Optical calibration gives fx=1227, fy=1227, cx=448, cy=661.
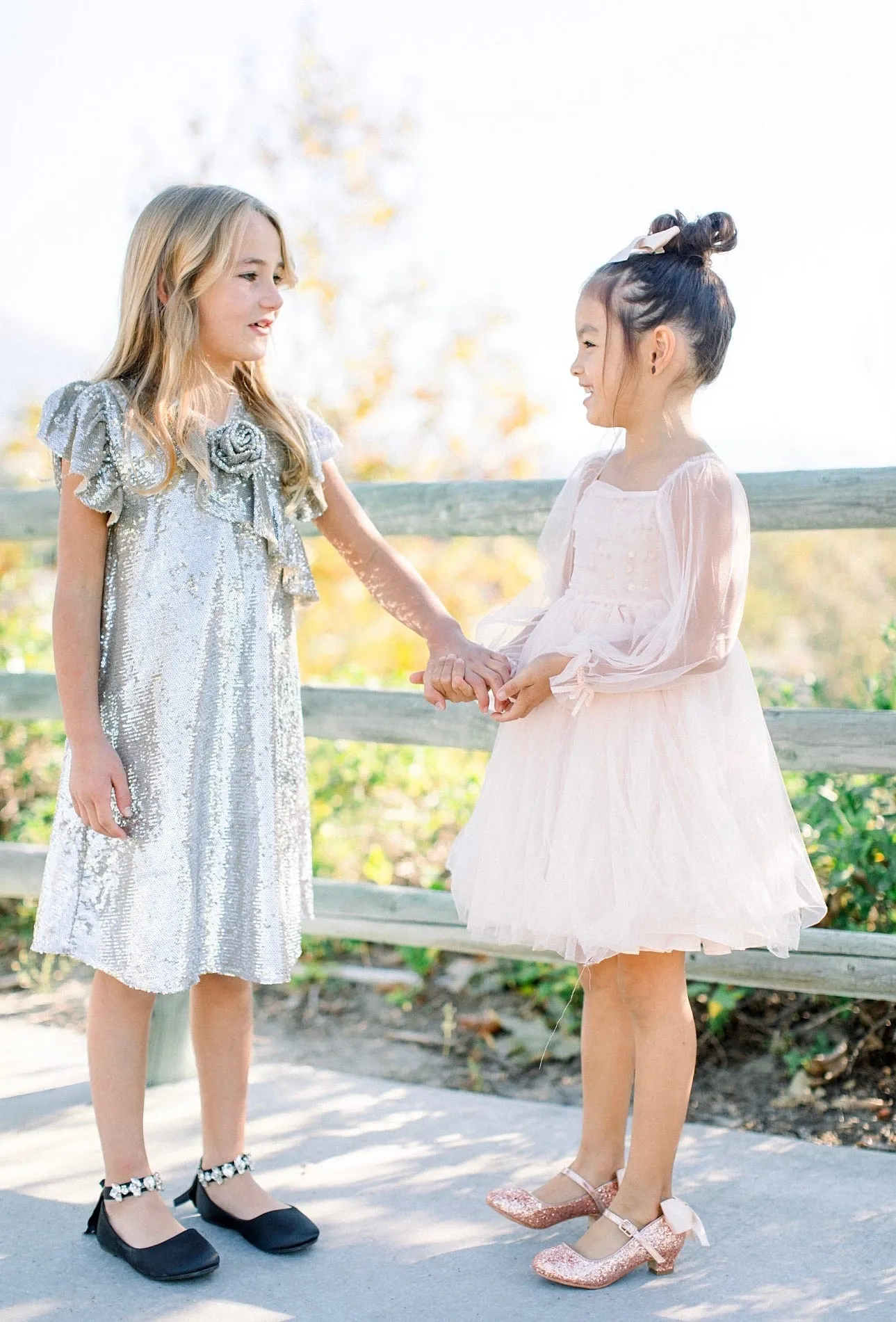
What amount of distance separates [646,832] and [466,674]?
1.42 feet

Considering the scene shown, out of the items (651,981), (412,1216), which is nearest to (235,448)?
(651,981)

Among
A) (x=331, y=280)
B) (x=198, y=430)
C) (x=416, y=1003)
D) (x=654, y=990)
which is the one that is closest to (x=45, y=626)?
(x=331, y=280)

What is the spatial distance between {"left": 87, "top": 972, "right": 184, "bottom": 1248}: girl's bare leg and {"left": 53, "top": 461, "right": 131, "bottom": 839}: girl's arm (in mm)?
308

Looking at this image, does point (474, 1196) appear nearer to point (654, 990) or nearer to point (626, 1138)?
point (626, 1138)

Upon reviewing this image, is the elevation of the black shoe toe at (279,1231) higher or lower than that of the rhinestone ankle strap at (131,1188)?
lower

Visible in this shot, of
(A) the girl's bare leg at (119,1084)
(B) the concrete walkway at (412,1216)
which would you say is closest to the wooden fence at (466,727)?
(B) the concrete walkway at (412,1216)

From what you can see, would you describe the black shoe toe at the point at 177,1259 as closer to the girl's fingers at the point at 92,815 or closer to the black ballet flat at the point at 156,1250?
the black ballet flat at the point at 156,1250

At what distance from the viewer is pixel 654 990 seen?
2.01 m

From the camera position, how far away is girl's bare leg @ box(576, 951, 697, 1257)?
6.56 ft

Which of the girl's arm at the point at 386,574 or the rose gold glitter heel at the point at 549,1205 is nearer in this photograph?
the rose gold glitter heel at the point at 549,1205

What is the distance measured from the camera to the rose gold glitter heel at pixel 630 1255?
6.39 ft

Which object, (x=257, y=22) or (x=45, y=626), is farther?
(x=257, y=22)

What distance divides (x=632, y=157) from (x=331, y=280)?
4.61 meters

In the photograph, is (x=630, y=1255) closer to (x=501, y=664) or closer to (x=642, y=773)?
(x=642, y=773)
